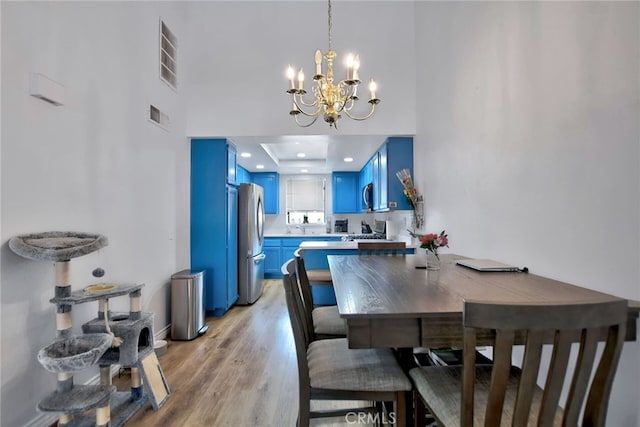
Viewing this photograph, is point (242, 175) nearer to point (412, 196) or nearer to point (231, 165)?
point (231, 165)

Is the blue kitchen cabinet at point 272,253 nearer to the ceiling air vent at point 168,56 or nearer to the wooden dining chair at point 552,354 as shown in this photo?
the ceiling air vent at point 168,56

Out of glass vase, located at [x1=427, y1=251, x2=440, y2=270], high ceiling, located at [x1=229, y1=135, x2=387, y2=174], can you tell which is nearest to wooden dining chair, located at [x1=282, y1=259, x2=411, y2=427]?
glass vase, located at [x1=427, y1=251, x2=440, y2=270]

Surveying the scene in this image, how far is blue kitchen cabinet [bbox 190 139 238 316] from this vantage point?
360 cm

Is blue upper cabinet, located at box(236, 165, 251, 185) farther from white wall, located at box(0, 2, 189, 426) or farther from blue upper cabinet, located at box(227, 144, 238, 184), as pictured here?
white wall, located at box(0, 2, 189, 426)

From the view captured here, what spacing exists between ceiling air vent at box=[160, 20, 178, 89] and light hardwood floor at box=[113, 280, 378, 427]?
8.81 feet

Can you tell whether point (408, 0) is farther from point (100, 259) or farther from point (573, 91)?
point (100, 259)

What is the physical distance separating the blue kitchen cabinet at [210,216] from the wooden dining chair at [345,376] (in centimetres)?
250

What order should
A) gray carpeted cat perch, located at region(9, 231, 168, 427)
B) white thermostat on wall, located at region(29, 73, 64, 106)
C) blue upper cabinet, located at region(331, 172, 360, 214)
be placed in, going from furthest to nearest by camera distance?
1. blue upper cabinet, located at region(331, 172, 360, 214)
2. white thermostat on wall, located at region(29, 73, 64, 106)
3. gray carpeted cat perch, located at region(9, 231, 168, 427)

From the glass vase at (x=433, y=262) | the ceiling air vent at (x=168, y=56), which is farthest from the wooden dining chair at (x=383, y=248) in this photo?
the ceiling air vent at (x=168, y=56)

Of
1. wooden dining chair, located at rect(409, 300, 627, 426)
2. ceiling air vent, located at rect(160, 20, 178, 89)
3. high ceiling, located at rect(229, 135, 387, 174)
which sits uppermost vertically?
ceiling air vent, located at rect(160, 20, 178, 89)

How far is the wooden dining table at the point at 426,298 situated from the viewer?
3.31 feet

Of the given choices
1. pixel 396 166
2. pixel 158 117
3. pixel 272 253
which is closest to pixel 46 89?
pixel 158 117

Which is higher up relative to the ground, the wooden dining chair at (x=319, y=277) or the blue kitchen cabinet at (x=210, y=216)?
the blue kitchen cabinet at (x=210, y=216)

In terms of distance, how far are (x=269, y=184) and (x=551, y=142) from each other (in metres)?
5.27
